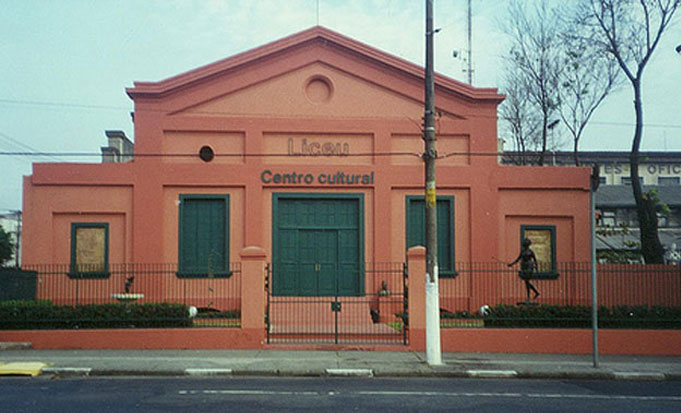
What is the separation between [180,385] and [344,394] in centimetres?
286

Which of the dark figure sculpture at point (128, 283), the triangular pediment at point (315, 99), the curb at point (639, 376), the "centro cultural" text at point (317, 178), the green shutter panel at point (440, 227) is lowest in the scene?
the curb at point (639, 376)

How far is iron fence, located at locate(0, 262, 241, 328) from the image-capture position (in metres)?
15.4

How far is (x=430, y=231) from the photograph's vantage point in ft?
46.2

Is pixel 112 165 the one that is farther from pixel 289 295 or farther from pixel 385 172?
pixel 385 172

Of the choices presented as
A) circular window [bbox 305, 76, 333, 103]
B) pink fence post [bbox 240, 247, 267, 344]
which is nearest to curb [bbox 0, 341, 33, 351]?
pink fence post [bbox 240, 247, 267, 344]

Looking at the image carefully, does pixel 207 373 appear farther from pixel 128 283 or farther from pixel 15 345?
pixel 128 283

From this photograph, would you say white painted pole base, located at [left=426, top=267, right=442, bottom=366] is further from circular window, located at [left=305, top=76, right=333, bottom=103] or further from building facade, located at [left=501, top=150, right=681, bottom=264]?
building facade, located at [left=501, top=150, right=681, bottom=264]

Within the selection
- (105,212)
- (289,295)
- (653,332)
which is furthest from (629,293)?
(105,212)

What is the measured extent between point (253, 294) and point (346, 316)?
4471 mm

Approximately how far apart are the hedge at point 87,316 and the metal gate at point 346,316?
243 cm

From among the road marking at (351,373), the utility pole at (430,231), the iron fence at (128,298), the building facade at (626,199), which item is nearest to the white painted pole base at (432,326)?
the utility pole at (430,231)

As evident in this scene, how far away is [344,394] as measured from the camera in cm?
1046

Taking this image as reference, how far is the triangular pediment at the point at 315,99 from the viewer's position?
71.0 feet

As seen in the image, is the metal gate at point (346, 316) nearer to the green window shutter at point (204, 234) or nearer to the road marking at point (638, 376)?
the green window shutter at point (204, 234)
